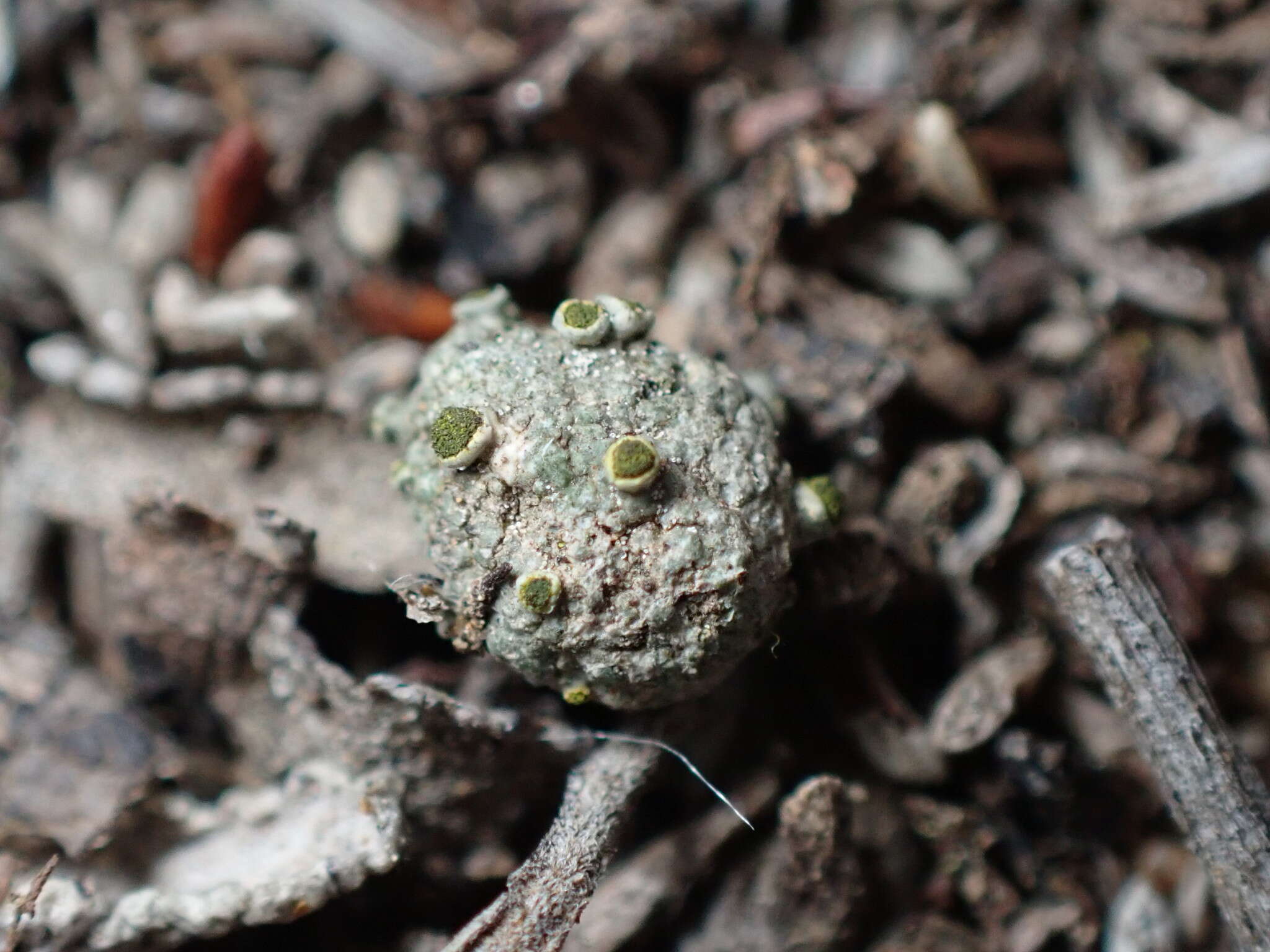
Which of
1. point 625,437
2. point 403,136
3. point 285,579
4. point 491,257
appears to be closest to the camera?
point 625,437

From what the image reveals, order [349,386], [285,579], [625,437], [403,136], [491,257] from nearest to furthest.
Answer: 1. [625,437]
2. [285,579]
3. [349,386]
4. [491,257]
5. [403,136]

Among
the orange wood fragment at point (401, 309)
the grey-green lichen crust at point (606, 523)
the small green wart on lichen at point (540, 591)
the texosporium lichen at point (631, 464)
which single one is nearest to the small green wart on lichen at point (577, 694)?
the grey-green lichen crust at point (606, 523)

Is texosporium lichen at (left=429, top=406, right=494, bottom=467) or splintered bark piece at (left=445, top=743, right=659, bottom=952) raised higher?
texosporium lichen at (left=429, top=406, right=494, bottom=467)

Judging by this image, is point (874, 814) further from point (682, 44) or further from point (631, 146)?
point (682, 44)

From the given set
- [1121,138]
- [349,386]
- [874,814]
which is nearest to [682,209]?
[349,386]

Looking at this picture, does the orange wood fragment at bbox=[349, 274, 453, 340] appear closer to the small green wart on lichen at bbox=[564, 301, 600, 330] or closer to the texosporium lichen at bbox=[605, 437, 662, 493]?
the small green wart on lichen at bbox=[564, 301, 600, 330]

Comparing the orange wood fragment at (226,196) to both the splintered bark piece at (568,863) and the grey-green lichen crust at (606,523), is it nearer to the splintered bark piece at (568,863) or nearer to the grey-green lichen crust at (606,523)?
the grey-green lichen crust at (606,523)

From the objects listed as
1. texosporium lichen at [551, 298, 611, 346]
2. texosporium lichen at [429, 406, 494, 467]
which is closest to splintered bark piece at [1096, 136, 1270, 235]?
texosporium lichen at [551, 298, 611, 346]
